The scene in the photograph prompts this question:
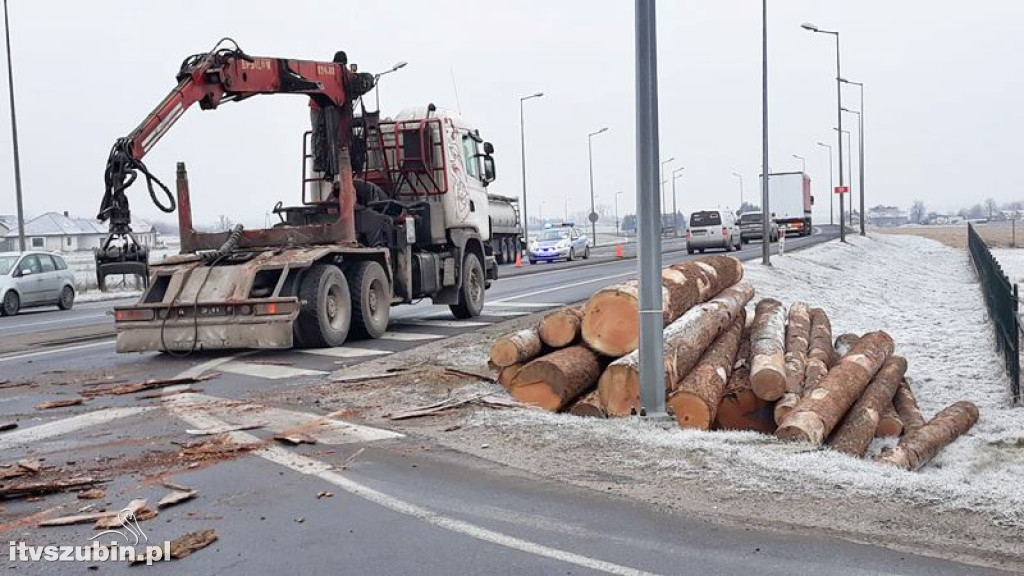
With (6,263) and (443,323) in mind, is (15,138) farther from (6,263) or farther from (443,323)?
(443,323)

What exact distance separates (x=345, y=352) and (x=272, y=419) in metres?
4.30

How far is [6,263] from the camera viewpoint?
83.8 ft

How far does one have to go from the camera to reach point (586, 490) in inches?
244

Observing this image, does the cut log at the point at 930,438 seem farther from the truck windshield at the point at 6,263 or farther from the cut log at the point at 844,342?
the truck windshield at the point at 6,263

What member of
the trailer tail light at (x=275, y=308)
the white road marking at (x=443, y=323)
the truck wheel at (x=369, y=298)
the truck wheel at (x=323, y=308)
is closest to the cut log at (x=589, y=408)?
the trailer tail light at (x=275, y=308)

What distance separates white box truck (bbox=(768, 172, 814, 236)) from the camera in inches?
2369

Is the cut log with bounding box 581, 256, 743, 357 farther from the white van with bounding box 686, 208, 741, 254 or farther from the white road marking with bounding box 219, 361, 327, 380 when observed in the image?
the white van with bounding box 686, 208, 741, 254

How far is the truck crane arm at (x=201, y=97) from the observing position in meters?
12.1

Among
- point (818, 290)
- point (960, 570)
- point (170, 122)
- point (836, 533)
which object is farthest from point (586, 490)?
point (818, 290)

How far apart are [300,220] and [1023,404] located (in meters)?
9.91

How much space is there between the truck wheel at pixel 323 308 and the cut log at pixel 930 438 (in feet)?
22.9

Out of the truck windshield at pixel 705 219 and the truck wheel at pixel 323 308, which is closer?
the truck wheel at pixel 323 308

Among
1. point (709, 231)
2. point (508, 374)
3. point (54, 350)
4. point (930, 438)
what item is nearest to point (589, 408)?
point (508, 374)

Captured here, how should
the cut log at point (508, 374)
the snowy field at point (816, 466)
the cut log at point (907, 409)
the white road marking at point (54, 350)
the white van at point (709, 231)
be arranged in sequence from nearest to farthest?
1. the snowy field at point (816, 466)
2. the cut log at point (508, 374)
3. the cut log at point (907, 409)
4. the white road marking at point (54, 350)
5. the white van at point (709, 231)
